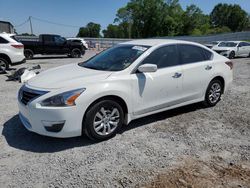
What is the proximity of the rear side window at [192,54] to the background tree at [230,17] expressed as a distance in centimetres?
11126

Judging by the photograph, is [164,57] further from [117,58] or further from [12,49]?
[12,49]

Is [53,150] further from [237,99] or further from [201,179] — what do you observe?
[237,99]

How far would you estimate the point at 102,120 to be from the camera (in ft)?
12.9

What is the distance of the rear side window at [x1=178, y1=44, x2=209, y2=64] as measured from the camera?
16.6ft

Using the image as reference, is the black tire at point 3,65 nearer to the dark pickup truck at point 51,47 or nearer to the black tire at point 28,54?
the dark pickup truck at point 51,47

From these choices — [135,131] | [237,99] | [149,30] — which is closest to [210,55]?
[237,99]

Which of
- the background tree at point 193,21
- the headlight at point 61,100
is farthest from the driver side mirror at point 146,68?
the background tree at point 193,21

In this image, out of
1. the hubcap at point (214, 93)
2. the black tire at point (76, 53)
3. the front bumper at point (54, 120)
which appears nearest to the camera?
the front bumper at point (54, 120)

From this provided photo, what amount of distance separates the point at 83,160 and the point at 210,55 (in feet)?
12.3

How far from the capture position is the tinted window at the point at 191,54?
5051 mm

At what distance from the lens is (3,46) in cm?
1036

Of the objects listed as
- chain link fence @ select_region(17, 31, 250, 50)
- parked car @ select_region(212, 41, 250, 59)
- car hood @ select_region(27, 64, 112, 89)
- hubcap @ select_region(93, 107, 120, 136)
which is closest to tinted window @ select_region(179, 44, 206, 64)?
car hood @ select_region(27, 64, 112, 89)

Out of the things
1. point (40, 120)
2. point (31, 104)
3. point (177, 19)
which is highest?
point (177, 19)

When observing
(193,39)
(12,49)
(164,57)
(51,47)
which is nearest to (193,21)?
(193,39)
